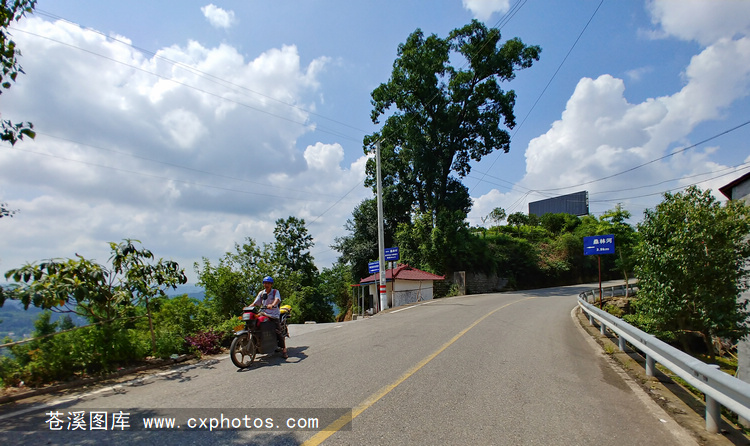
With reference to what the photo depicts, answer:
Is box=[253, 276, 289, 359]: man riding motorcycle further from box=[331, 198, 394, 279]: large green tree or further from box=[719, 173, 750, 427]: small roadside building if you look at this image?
box=[331, 198, 394, 279]: large green tree

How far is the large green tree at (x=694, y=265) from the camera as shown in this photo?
37.1 ft

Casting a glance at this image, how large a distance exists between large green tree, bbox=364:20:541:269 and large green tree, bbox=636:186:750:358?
21.1m

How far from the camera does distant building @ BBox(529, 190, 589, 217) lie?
77625 millimetres

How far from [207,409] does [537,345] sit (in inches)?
278

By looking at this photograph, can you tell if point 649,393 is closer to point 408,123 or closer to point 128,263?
point 128,263

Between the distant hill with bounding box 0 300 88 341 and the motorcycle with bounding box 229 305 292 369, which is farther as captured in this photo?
the motorcycle with bounding box 229 305 292 369

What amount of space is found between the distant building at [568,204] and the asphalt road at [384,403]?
73.6m

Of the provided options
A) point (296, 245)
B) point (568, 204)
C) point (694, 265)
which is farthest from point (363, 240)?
point (568, 204)

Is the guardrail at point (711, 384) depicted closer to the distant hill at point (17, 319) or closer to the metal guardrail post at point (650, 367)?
the metal guardrail post at point (650, 367)

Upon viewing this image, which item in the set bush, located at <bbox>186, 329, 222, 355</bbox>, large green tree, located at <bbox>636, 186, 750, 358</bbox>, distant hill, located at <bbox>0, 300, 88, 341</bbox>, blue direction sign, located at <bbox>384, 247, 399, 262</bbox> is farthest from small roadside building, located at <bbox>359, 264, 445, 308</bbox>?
distant hill, located at <bbox>0, 300, 88, 341</bbox>

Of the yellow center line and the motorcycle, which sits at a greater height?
the motorcycle

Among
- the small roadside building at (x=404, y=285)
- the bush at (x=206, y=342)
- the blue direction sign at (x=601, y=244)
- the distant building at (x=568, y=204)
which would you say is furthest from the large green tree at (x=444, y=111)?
the distant building at (x=568, y=204)

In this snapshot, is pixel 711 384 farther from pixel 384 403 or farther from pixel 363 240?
pixel 363 240

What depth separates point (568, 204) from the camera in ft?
262
